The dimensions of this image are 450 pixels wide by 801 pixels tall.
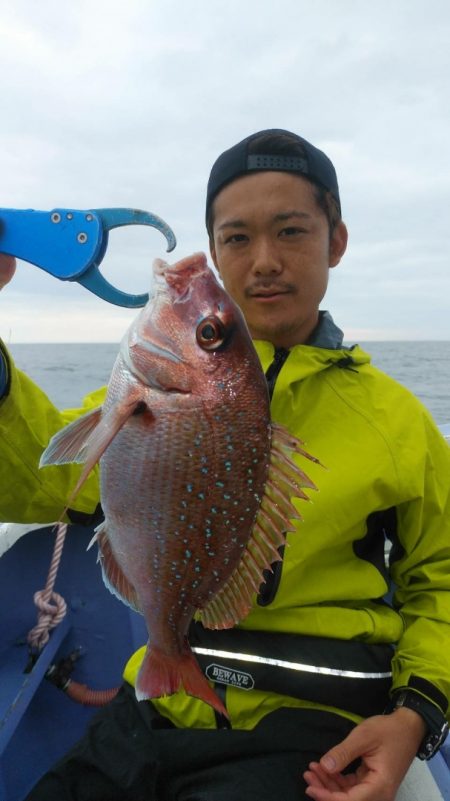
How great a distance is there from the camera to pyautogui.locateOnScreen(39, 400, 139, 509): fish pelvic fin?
125 centimetres

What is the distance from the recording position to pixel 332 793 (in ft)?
5.18

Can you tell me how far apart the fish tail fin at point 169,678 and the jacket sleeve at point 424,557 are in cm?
84

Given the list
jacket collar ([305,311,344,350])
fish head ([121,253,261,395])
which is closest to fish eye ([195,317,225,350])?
fish head ([121,253,261,395])

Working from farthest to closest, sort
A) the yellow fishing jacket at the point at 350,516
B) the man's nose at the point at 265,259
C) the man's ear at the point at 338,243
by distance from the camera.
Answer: the man's ear at the point at 338,243
the man's nose at the point at 265,259
the yellow fishing jacket at the point at 350,516

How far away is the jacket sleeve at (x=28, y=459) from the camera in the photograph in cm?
165

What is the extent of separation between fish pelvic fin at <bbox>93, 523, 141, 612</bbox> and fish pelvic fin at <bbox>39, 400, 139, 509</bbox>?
25cm

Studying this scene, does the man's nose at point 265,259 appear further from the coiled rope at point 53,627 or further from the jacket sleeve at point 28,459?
the coiled rope at point 53,627

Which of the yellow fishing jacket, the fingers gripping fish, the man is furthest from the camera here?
the yellow fishing jacket

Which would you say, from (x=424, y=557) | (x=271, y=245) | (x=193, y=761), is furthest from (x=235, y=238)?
(x=193, y=761)

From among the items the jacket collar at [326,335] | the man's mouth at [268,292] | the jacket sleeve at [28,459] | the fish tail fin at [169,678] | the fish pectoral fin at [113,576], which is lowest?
the fish tail fin at [169,678]

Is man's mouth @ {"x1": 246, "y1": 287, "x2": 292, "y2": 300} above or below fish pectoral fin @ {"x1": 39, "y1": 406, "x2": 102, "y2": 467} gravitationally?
above

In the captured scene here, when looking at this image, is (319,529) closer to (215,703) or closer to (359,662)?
(359,662)

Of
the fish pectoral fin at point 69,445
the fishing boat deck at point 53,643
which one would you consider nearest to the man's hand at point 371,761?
the fishing boat deck at point 53,643

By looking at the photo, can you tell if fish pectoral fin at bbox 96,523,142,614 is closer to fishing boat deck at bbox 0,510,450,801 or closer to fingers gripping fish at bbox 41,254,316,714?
fingers gripping fish at bbox 41,254,316,714
